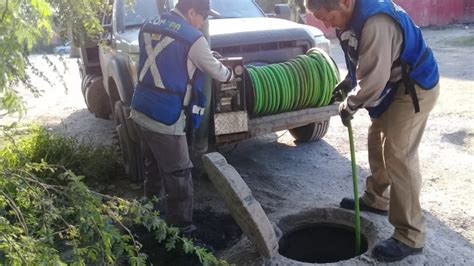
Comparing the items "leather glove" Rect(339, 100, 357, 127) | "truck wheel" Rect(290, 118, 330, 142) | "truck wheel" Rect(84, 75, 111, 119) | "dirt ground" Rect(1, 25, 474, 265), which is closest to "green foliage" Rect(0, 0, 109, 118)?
"dirt ground" Rect(1, 25, 474, 265)

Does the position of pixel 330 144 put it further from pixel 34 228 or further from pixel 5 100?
pixel 5 100

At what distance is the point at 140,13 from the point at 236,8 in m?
1.16

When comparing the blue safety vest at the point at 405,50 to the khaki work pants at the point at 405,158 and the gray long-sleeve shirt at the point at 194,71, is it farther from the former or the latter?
the gray long-sleeve shirt at the point at 194,71

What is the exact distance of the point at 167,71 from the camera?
11.8 ft

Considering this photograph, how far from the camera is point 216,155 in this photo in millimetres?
3631

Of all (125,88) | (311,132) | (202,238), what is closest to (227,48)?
(125,88)

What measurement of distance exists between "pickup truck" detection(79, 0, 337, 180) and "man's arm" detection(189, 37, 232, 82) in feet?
1.71

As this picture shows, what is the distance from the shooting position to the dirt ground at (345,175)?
12.3 feet

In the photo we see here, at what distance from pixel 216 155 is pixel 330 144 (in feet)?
10.3

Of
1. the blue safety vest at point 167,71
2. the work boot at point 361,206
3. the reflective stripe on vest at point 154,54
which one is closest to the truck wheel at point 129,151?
the blue safety vest at point 167,71

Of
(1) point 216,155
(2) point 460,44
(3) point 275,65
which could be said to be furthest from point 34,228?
(2) point 460,44

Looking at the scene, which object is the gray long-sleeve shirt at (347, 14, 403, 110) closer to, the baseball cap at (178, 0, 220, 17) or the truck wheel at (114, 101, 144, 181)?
the baseball cap at (178, 0, 220, 17)

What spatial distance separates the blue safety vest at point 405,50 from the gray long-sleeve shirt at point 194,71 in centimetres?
91

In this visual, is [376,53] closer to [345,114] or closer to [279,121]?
[345,114]
